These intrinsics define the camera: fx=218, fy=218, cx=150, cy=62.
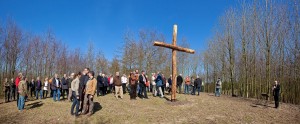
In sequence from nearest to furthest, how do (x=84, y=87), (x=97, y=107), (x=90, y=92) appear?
(x=90, y=92) → (x=84, y=87) → (x=97, y=107)

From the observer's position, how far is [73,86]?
11.9 m

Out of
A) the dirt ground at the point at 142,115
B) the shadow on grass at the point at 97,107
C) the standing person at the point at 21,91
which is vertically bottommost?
the dirt ground at the point at 142,115

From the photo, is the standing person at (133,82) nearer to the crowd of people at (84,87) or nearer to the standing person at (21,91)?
the crowd of people at (84,87)

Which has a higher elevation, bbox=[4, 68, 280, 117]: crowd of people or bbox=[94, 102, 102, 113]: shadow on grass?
bbox=[4, 68, 280, 117]: crowd of people

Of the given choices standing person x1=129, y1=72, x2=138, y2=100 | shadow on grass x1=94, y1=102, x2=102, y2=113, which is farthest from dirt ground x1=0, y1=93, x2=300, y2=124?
standing person x1=129, y1=72, x2=138, y2=100

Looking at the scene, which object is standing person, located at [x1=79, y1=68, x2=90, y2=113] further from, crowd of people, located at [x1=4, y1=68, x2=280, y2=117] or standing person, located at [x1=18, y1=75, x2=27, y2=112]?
standing person, located at [x1=18, y1=75, x2=27, y2=112]

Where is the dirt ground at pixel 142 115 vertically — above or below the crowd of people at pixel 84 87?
below

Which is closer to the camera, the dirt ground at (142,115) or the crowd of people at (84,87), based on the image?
the dirt ground at (142,115)

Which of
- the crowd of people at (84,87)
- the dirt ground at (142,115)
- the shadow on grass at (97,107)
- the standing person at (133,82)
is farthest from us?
the standing person at (133,82)

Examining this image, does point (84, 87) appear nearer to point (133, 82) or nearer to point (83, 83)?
point (83, 83)

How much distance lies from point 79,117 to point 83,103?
102 cm

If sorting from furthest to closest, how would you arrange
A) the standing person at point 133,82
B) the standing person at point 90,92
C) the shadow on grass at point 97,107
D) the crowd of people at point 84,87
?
1. the standing person at point 133,82
2. the shadow on grass at point 97,107
3. the crowd of people at point 84,87
4. the standing person at point 90,92

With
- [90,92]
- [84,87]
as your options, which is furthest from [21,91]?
[90,92]

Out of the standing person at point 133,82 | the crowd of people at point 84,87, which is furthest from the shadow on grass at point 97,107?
the standing person at point 133,82
